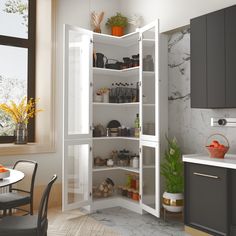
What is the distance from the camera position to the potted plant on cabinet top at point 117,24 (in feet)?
15.8

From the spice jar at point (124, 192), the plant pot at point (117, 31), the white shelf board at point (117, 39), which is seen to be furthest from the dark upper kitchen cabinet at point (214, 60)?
the spice jar at point (124, 192)

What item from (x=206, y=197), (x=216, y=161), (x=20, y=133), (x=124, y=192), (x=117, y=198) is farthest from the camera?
(x=124, y=192)

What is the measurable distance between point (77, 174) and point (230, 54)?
7.75 feet

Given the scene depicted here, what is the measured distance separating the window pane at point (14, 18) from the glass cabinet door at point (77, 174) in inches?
73.5

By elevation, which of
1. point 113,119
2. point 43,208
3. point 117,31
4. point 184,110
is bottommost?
point 43,208

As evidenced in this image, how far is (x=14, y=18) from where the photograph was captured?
4.60m

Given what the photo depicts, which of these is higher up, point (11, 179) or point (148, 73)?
point (148, 73)

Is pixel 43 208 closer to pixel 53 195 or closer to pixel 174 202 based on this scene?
pixel 174 202

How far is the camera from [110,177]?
4.86 metres

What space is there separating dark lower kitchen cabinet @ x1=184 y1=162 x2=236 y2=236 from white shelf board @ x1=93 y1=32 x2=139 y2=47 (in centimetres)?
208

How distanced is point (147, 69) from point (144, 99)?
15.2 inches

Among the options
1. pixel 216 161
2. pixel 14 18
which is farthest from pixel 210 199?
pixel 14 18

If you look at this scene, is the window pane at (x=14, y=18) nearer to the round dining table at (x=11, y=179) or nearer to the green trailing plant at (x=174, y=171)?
the round dining table at (x=11, y=179)

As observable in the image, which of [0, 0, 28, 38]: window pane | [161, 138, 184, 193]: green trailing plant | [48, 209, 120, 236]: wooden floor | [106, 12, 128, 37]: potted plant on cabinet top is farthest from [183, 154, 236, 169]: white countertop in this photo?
[0, 0, 28, 38]: window pane
